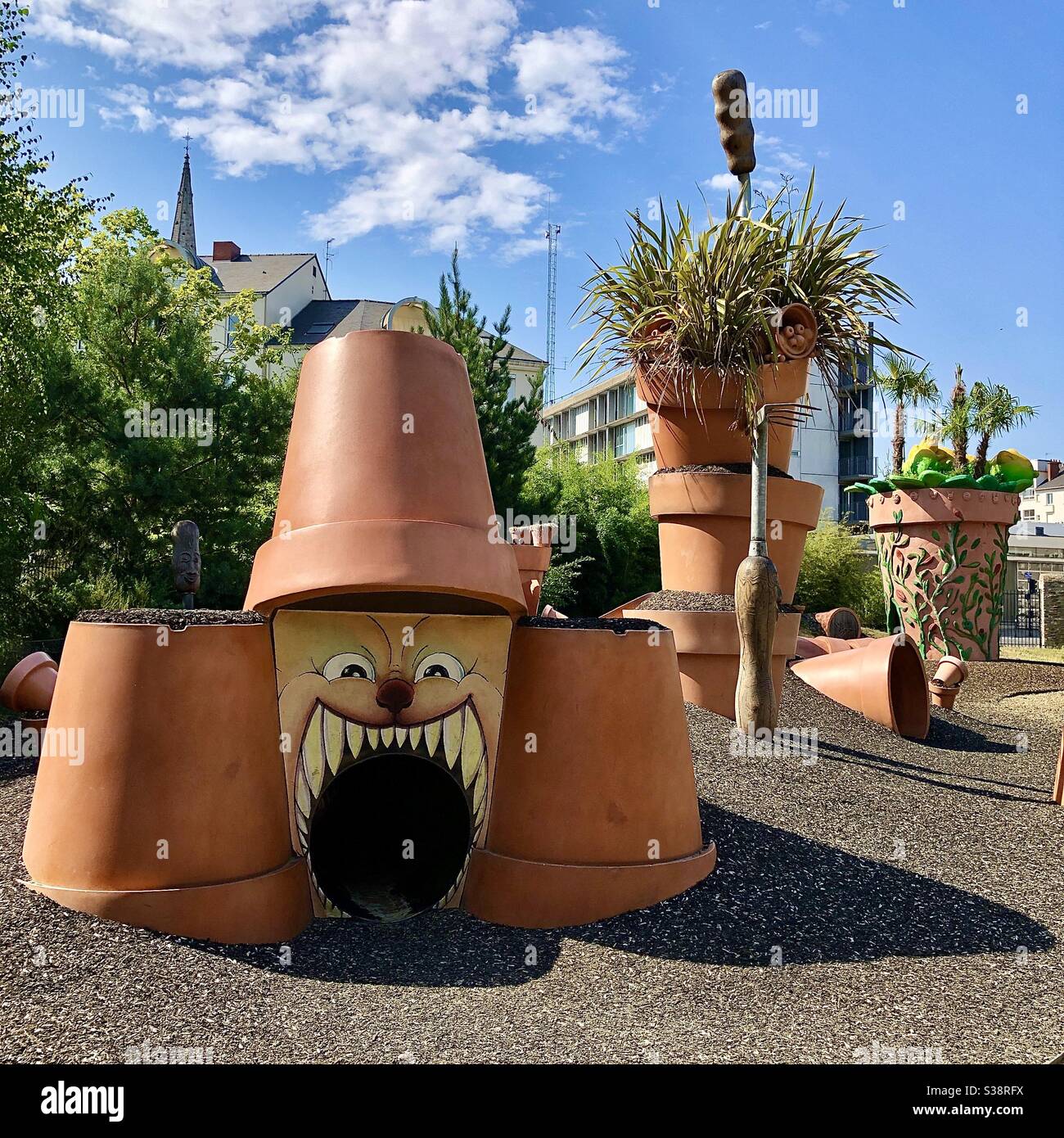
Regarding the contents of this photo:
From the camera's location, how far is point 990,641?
49.3ft

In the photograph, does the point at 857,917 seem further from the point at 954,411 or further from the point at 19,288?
the point at 954,411

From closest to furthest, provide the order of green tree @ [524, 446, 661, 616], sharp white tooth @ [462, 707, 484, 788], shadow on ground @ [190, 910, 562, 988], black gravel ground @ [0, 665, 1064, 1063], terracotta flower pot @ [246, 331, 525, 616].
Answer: black gravel ground @ [0, 665, 1064, 1063] → shadow on ground @ [190, 910, 562, 988] → terracotta flower pot @ [246, 331, 525, 616] → sharp white tooth @ [462, 707, 484, 788] → green tree @ [524, 446, 661, 616]

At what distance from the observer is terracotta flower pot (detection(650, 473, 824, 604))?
29.8 ft

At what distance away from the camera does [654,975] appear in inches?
170

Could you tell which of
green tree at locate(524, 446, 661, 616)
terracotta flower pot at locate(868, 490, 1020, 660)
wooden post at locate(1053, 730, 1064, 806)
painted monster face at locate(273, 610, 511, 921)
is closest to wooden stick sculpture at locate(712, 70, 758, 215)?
wooden post at locate(1053, 730, 1064, 806)

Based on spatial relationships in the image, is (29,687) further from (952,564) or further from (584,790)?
(952,564)

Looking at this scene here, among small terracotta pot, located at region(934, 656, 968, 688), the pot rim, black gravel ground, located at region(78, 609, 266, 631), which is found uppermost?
the pot rim

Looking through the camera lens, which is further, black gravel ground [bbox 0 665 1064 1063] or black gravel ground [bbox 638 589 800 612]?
black gravel ground [bbox 638 589 800 612]

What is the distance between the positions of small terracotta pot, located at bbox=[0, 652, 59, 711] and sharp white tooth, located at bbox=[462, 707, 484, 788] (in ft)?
17.5

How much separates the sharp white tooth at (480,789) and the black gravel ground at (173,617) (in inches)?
56.4

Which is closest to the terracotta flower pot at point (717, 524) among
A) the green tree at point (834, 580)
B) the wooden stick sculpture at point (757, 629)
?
the wooden stick sculpture at point (757, 629)

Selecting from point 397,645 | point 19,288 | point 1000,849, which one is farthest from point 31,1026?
point 19,288

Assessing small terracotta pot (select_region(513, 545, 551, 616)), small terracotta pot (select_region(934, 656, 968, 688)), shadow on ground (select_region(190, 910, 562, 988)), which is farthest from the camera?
small terracotta pot (select_region(934, 656, 968, 688))

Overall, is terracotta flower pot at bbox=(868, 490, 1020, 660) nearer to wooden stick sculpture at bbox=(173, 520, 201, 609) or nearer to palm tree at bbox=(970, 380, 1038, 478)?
palm tree at bbox=(970, 380, 1038, 478)
